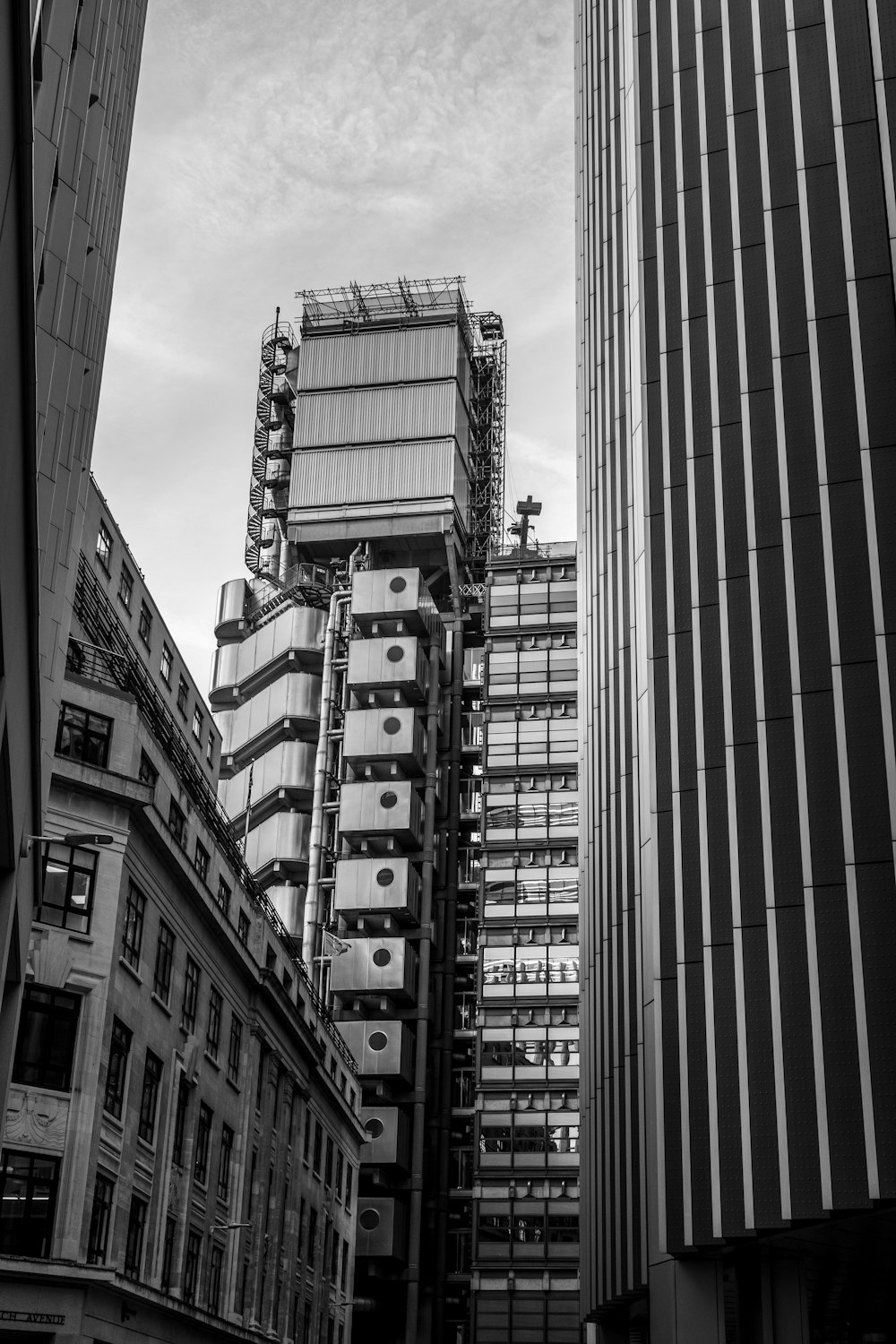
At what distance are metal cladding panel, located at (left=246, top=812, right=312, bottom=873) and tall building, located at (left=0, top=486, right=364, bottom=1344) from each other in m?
42.0

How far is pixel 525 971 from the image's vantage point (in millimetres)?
103688

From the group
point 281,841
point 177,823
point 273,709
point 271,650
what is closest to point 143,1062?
point 177,823

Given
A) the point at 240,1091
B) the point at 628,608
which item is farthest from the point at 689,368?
the point at 240,1091

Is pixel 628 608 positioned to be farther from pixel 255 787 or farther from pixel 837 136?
pixel 255 787

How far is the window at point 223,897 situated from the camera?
191ft

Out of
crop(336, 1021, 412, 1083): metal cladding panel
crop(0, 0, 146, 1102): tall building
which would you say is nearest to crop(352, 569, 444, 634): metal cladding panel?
crop(336, 1021, 412, 1083): metal cladding panel

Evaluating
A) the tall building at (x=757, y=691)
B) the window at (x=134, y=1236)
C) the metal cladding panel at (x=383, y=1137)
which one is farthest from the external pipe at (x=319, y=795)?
the tall building at (x=757, y=691)

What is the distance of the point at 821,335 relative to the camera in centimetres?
3597

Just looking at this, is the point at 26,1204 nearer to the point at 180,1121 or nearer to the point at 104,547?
the point at 180,1121

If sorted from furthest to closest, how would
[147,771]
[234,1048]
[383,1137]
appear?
[383,1137]
[234,1048]
[147,771]

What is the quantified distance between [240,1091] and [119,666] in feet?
60.7

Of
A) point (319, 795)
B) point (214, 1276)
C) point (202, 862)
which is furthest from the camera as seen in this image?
point (319, 795)

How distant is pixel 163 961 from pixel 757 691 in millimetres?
24916

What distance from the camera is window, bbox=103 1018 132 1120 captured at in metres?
45.6
